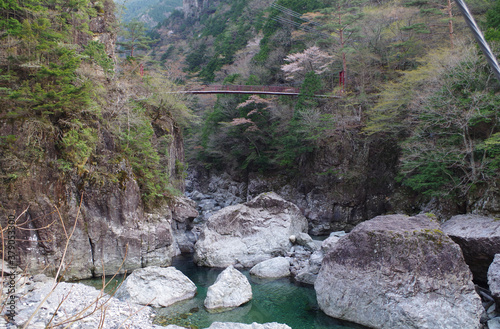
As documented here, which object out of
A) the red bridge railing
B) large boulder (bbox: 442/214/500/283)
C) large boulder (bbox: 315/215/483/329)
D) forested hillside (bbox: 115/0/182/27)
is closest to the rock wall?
the red bridge railing

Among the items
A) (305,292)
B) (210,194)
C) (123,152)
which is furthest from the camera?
(210,194)

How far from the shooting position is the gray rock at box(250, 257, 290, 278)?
11711 mm

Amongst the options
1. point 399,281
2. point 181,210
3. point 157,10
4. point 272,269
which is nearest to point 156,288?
point 272,269

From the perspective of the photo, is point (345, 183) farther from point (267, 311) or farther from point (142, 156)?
point (142, 156)

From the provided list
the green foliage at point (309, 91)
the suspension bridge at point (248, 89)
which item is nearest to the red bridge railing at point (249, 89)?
the suspension bridge at point (248, 89)

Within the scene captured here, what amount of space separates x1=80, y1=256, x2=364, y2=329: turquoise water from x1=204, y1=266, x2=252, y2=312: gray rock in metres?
0.20

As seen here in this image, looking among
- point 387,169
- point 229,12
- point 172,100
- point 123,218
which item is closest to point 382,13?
point 387,169

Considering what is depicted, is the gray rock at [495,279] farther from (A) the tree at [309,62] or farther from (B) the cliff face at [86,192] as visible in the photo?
(A) the tree at [309,62]

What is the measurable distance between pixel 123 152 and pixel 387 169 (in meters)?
14.4

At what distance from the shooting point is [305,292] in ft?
34.2

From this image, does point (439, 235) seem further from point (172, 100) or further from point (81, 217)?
point (172, 100)

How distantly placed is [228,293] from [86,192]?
6.41m

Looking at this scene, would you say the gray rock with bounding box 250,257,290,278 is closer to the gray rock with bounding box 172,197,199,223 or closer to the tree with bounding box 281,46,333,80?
the gray rock with bounding box 172,197,199,223

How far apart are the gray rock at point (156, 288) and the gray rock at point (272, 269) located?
2.77 metres
